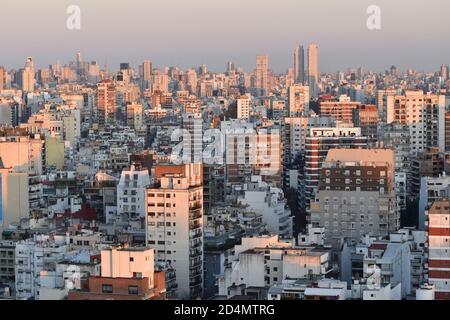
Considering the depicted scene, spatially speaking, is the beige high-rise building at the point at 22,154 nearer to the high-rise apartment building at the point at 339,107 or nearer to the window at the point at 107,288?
the window at the point at 107,288

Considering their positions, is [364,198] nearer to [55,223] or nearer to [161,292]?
[55,223]

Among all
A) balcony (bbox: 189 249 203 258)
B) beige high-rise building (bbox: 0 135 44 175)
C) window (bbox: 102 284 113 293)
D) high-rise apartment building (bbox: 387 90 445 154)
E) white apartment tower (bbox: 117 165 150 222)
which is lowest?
balcony (bbox: 189 249 203 258)

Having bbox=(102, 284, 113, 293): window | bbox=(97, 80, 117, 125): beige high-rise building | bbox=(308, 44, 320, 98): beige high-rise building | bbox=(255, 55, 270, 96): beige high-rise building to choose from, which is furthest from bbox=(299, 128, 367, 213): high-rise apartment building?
bbox=(97, 80, 117, 125): beige high-rise building

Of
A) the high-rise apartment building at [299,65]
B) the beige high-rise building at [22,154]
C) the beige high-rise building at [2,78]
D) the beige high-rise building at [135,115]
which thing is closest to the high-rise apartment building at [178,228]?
the beige high-rise building at [22,154]

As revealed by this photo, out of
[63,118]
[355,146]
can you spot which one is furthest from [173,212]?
[63,118]

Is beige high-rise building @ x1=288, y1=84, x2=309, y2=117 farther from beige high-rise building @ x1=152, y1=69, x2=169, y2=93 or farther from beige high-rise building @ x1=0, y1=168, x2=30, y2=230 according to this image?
beige high-rise building @ x1=0, y1=168, x2=30, y2=230
